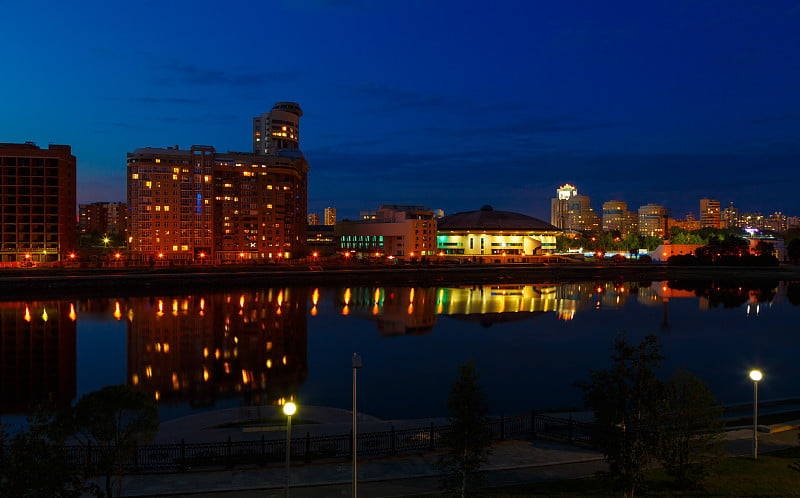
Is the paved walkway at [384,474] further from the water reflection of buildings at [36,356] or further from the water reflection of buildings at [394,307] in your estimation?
the water reflection of buildings at [394,307]

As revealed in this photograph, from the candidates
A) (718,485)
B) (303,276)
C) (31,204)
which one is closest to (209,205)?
(31,204)

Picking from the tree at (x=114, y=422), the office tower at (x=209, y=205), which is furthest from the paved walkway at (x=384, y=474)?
the office tower at (x=209, y=205)

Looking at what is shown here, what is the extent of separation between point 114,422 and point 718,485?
17.9m

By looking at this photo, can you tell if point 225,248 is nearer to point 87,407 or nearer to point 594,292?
point 594,292

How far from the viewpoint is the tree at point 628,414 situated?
49.5ft

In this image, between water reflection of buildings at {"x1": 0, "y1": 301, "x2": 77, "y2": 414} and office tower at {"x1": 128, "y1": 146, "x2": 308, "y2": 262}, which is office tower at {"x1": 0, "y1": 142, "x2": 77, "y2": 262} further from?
water reflection of buildings at {"x1": 0, "y1": 301, "x2": 77, "y2": 414}

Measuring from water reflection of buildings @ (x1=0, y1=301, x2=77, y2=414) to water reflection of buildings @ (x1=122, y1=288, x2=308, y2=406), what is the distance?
5060mm

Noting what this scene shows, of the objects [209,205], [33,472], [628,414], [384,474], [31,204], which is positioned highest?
[209,205]

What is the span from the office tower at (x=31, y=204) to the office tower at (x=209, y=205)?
1757cm

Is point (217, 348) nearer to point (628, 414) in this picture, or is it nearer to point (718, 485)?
point (628, 414)

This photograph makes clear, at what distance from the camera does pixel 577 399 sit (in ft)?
113

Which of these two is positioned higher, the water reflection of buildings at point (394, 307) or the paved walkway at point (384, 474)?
the paved walkway at point (384, 474)

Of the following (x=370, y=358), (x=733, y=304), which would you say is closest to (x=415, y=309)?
(x=370, y=358)

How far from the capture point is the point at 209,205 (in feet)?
513
